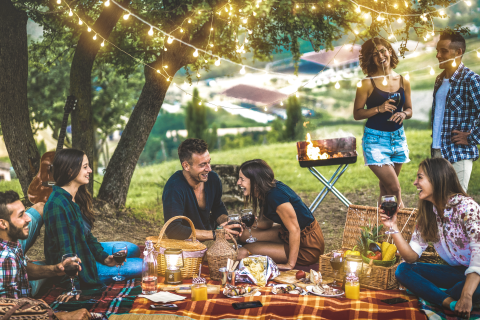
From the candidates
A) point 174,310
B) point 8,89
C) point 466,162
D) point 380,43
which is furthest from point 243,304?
point 8,89

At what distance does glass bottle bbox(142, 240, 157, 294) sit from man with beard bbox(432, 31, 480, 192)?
2.47 meters

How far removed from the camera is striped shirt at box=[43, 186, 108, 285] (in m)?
3.03

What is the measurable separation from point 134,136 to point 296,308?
4.18 m

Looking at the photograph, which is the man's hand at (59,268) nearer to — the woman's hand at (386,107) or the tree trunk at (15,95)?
the woman's hand at (386,107)

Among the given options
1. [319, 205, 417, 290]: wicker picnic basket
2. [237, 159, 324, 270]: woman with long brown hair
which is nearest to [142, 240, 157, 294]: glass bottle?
[237, 159, 324, 270]: woman with long brown hair

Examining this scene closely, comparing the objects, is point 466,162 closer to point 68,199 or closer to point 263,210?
point 263,210

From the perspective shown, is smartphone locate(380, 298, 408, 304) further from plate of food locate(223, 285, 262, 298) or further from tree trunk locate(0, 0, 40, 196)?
tree trunk locate(0, 0, 40, 196)

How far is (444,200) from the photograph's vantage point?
2812 mm

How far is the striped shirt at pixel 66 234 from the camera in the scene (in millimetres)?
3027

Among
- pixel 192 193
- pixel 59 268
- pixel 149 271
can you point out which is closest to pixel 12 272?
pixel 59 268

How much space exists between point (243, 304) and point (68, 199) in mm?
1385

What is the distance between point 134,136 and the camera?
20.7ft

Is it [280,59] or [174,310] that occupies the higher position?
[280,59]

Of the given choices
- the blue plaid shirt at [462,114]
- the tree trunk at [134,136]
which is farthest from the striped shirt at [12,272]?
the tree trunk at [134,136]
